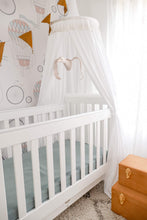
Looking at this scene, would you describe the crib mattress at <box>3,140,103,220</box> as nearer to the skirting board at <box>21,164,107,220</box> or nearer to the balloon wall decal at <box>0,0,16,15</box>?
the skirting board at <box>21,164,107,220</box>

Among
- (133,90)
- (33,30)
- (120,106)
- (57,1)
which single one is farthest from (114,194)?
(57,1)

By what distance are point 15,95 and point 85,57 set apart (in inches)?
36.3

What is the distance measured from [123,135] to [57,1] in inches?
72.4

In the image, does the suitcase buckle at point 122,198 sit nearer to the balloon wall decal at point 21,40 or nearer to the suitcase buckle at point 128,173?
the suitcase buckle at point 128,173

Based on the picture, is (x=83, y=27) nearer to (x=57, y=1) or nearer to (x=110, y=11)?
(x=110, y=11)

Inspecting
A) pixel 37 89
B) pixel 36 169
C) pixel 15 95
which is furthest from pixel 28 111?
pixel 36 169

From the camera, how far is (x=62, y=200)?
1313mm

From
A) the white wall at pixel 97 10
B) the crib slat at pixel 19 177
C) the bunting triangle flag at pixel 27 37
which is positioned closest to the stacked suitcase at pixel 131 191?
the crib slat at pixel 19 177

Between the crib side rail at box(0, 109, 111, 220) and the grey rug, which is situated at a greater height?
the crib side rail at box(0, 109, 111, 220)

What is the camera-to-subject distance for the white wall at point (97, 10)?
212cm

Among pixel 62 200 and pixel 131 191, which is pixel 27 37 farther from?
pixel 131 191

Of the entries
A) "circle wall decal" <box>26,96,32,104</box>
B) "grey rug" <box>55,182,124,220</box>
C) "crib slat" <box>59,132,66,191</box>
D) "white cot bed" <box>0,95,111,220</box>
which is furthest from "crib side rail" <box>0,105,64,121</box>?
"grey rug" <box>55,182,124,220</box>

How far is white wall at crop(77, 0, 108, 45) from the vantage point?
6.95 feet

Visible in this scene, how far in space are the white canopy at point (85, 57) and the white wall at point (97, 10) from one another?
0.47 metres
